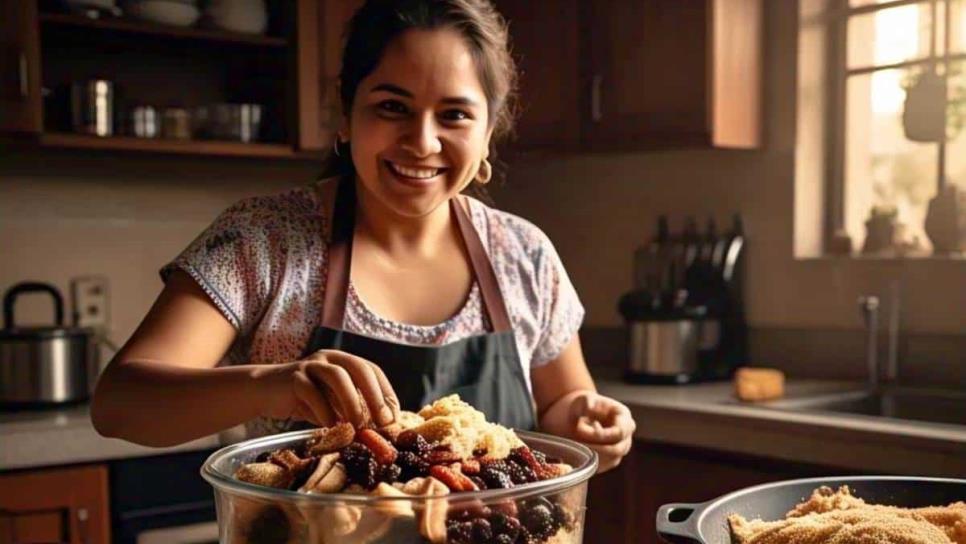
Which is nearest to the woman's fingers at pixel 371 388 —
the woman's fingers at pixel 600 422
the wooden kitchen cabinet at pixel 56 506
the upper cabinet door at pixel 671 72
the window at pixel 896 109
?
the woman's fingers at pixel 600 422

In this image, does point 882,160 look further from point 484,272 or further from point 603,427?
point 603,427

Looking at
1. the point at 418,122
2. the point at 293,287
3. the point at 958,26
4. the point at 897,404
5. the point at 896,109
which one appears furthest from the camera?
the point at 896,109

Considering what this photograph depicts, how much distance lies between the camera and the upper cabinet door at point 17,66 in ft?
7.38

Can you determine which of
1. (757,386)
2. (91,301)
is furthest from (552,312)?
(91,301)

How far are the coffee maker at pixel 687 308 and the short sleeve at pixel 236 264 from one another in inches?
55.5

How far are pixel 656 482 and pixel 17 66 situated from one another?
1742 millimetres

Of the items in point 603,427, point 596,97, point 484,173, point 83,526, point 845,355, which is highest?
point 596,97

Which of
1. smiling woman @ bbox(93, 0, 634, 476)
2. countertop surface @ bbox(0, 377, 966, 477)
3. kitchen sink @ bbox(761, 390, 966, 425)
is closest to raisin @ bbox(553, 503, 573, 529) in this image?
smiling woman @ bbox(93, 0, 634, 476)

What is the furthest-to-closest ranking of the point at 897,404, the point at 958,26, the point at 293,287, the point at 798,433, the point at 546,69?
the point at 546,69 < the point at 958,26 < the point at 897,404 < the point at 798,433 < the point at 293,287

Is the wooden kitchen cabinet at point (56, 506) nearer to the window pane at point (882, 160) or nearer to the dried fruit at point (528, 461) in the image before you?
the dried fruit at point (528, 461)

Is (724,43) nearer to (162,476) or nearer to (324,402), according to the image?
(162,476)

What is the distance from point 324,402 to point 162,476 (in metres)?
1.55

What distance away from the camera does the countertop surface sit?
176cm

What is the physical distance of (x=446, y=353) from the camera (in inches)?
49.7
